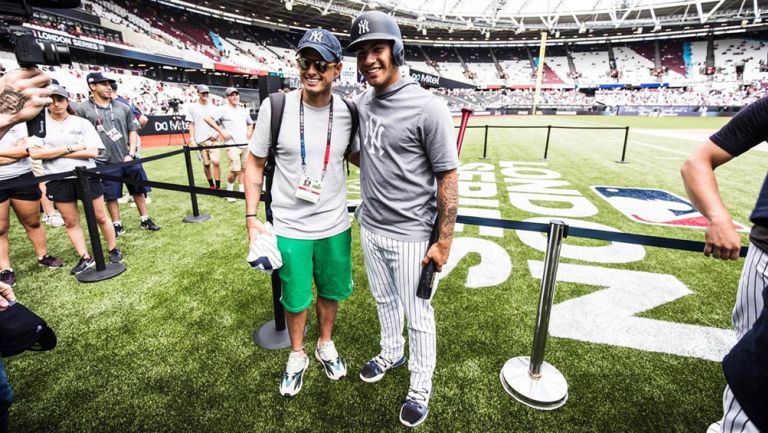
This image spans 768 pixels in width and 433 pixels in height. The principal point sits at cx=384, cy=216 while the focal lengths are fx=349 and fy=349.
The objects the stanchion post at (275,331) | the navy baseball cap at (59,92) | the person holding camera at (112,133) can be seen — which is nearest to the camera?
the stanchion post at (275,331)

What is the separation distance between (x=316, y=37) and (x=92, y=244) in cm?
351

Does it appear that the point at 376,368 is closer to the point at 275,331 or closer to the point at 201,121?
the point at 275,331

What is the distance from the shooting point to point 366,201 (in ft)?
6.56

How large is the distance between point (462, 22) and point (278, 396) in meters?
48.3

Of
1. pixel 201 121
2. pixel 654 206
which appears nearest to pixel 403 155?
pixel 654 206

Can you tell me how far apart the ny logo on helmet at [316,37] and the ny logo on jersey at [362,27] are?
0.26 metres

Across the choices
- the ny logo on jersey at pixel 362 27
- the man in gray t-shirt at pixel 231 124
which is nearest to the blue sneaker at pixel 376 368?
the ny logo on jersey at pixel 362 27

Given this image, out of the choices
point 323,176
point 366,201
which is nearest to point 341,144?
point 323,176

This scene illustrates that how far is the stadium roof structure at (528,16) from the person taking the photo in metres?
33.3

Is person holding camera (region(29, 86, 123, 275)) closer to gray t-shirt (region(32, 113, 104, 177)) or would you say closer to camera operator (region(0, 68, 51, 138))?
gray t-shirt (region(32, 113, 104, 177))

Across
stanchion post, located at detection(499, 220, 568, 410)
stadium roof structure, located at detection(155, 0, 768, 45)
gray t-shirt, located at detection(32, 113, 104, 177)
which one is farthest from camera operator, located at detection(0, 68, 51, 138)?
stadium roof structure, located at detection(155, 0, 768, 45)

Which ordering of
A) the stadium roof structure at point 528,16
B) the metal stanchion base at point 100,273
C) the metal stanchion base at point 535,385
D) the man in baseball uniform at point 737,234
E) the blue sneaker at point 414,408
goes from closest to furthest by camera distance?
the man in baseball uniform at point 737,234 < the blue sneaker at point 414,408 < the metal stanchion base at point 535,385 < the metal stanchion base at point 100,273 < the stadium roof structure at point 528,16

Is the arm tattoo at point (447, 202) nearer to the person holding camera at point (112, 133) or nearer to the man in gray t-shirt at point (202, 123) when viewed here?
the person holding camera at point (112, 133)

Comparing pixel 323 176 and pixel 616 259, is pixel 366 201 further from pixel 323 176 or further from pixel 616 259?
pixel 616 259
